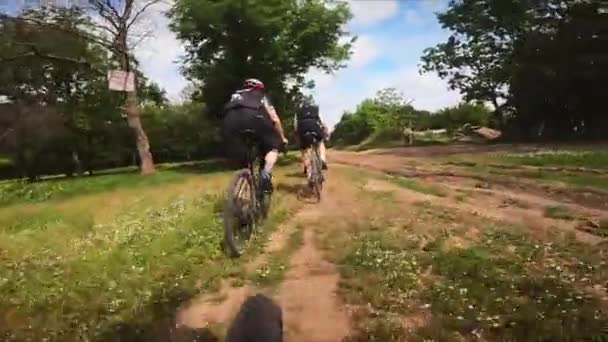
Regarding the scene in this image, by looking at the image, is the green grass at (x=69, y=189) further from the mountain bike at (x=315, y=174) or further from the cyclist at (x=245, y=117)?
the cyclist at (x=245, y=117)

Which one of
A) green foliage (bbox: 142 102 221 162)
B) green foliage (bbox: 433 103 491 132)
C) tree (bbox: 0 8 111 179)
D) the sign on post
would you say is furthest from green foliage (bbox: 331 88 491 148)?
the sign on post

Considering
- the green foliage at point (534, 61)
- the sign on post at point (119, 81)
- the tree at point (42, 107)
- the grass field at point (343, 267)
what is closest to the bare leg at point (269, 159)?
the grass field at point (343, 267)

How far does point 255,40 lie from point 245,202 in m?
14.2

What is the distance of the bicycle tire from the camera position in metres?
6.89

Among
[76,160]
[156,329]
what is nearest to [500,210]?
[156,329]

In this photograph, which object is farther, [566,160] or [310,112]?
[566,160]

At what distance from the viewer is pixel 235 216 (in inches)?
283

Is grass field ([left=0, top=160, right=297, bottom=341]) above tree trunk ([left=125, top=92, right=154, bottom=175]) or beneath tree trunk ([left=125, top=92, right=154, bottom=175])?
beneath

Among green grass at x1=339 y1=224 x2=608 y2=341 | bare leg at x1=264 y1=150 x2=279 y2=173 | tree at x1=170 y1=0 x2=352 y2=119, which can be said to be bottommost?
green grass at x1=339 y1=224 x2=608 y2=341

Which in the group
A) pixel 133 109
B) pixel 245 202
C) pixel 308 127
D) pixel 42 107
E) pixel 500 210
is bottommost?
pixel 500 210

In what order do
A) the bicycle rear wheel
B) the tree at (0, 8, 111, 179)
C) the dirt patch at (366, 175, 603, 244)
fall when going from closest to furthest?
the dirt patch at (366, 175, 603, 244), the bicycle rear wheel, the tree at (0, 8, 111, 179)

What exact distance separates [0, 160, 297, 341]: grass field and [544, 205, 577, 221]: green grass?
3.70 m

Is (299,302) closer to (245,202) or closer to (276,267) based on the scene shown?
(276,267)

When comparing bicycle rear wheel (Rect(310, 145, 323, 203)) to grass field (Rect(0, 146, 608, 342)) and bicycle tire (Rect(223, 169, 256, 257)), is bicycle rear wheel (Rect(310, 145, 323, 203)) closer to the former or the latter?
grass field (Rect(0, 146, 608, 342))
